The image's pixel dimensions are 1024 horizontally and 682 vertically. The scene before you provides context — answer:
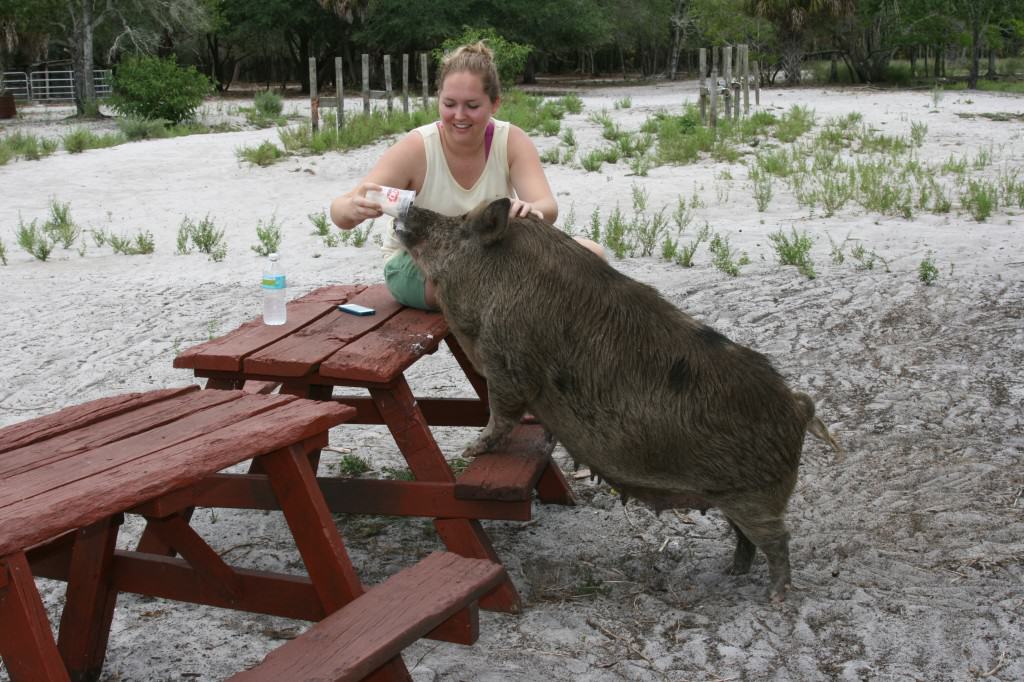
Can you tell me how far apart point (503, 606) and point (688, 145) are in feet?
32.7

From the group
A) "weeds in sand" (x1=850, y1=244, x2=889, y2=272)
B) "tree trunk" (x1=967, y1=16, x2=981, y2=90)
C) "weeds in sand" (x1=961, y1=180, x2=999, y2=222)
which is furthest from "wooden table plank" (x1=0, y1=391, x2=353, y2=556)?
"tree trunk" (x1=967, y1=16, x2=981, y2=90)

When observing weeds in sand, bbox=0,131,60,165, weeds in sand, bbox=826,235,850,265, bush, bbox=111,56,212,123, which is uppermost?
bush, bbox=111,56,212,123

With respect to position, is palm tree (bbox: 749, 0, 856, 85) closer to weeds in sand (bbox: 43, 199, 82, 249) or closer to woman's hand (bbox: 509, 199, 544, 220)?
weeds in sand (bbox: 43, 199, 82, 249)

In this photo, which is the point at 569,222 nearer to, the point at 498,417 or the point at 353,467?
the point at 353,467

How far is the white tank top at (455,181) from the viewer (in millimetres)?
4324

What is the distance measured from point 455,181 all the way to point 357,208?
20.6 inches

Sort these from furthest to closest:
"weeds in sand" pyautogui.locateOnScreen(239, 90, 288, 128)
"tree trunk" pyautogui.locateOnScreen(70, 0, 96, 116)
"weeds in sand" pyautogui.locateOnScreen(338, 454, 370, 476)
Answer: "tree trunk" pyautogui.locateOnScreen(70, 0, 96, 116) → "weeds in sand" pyautogui.locateOnScreen(239, 90, 288, 128) → "weeds in sand" pyautogui.locateOnScreen(338, 454, 370, 476)

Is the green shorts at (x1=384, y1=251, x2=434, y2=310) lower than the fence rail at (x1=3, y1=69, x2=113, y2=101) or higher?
lower

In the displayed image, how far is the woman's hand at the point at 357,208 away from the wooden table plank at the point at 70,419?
99cm

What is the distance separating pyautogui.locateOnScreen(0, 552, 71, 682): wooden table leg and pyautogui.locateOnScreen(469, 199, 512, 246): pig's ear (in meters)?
1.87

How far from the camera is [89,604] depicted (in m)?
3.20

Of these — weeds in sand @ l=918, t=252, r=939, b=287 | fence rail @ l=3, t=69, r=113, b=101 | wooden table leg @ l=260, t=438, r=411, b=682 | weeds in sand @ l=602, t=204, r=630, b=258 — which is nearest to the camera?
wooden table leg @ l=260, t=438, r=411, b=682

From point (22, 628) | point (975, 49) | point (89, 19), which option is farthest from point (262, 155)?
point (975, 49)

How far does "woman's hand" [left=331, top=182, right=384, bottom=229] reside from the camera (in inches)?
156
